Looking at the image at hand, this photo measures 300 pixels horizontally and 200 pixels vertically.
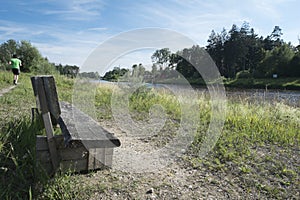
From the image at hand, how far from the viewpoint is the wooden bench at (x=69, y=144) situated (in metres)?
1.87

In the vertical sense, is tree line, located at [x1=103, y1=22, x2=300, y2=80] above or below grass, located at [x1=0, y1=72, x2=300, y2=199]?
above

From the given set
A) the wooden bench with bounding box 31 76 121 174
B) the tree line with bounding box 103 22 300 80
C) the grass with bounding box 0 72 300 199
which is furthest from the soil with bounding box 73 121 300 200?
the tree line with bounding box 103 22 300 80

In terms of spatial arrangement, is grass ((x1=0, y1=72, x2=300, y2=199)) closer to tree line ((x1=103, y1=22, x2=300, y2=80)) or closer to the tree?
tree line ((x1=103, y1=22, x2=300, y2=80))

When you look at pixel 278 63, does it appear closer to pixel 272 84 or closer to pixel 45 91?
pixel 272 84

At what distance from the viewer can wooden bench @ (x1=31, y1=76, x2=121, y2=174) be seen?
6.14 feet

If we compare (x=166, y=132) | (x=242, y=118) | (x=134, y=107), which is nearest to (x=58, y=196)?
(x=166, y=132)

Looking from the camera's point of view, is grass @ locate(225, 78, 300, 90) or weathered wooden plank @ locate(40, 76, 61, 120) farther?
grass @ locate(225, 78, 300, 90)

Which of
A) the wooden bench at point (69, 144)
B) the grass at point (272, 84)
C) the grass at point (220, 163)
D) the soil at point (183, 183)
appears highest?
the grass at point (272, 84)

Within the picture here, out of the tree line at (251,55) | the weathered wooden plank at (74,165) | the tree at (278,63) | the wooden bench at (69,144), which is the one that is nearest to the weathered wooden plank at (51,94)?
the wooden bench at (69,144)

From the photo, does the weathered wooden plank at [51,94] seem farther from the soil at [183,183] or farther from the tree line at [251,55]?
the tree line at [251,55]

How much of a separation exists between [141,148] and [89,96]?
2.08 m

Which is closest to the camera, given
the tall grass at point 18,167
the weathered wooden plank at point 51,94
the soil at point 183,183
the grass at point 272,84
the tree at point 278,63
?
the tall grass at point 18,167

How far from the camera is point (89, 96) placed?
482cm

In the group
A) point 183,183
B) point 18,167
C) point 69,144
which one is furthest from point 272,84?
point 18,167
